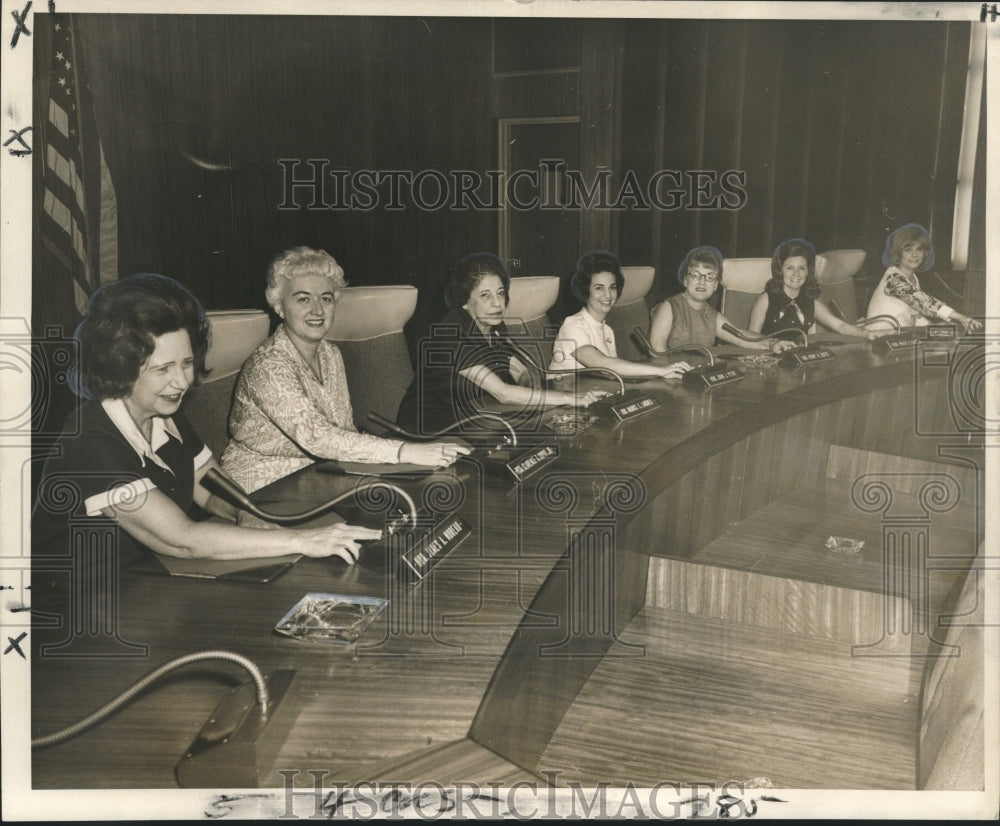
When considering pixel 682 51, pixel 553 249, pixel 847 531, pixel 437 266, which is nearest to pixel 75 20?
pixel 437 266

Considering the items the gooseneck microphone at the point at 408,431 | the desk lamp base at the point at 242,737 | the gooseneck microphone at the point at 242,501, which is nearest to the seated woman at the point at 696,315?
the gooseneck microphone at the point at 408,431

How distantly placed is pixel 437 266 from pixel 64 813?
5.41 feet

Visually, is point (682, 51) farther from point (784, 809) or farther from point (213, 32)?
point (784, 809)

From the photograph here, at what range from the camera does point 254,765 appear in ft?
5.73

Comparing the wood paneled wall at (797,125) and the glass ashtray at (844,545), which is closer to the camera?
the wood paneled wall at (797,125)

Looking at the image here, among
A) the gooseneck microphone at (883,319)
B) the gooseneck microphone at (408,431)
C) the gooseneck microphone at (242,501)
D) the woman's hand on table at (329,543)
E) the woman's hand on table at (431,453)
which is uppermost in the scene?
the gooseneck microphone at (883,319)

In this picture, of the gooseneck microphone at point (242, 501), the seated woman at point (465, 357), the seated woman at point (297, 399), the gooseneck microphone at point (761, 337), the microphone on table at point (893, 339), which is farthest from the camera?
the gooseneck microphone at point (761, 337)

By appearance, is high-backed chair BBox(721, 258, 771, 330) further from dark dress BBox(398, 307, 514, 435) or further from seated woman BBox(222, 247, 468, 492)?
seated woman BBox(222, 247, 468, 492)

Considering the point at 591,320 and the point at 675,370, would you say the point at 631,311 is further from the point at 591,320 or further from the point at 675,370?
the point at 675,370

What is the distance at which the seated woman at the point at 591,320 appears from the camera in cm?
265

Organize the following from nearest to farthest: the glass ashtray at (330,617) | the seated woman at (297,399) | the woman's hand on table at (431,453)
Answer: the glass ashtray at (330,617), the seated woman at (297,399), the woman's hand on table at (431,453)

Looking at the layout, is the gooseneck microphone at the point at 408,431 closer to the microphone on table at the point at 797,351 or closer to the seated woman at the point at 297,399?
the seated woman at the point at 297,399

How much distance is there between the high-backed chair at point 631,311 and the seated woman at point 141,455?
108 centimetres

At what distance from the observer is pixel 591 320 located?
8.90 ft
